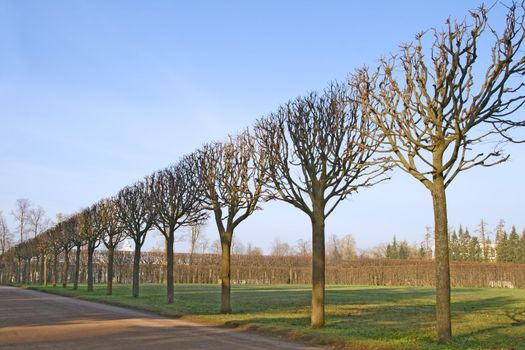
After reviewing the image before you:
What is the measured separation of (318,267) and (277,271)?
228 ft

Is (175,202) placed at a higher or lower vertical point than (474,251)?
higher

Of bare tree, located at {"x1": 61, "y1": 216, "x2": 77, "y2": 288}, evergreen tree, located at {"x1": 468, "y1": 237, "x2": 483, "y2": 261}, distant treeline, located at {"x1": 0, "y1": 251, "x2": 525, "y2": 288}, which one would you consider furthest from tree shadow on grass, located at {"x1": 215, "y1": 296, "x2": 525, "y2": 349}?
evergreen tree, located at {"x1": 468, "y1": 237, "x2": 483, "y2": 261}

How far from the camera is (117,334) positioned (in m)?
16.7

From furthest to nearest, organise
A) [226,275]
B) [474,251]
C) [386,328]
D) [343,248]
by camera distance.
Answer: [343,248], [474,251], [226,275], [386,328]

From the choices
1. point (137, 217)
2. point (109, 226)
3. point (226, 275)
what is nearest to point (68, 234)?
point (109, 226)

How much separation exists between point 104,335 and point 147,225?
71.7 ft

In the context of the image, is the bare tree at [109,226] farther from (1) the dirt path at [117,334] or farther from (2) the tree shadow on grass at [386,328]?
(2) the tree shadow on grass at [386,328]

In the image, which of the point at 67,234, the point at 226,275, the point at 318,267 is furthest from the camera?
the point at 67,234

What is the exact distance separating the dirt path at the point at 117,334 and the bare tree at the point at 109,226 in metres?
20.8

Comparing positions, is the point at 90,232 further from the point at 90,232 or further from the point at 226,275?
the point at 226,275

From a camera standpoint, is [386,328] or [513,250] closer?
[386,328]

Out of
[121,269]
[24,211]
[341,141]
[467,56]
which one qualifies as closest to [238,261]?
[121,269]

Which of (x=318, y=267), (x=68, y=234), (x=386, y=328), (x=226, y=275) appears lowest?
(x=386, y=328)

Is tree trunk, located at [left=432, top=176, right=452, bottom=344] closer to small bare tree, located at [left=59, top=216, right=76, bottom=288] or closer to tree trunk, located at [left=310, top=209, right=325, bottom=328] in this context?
tree trunk, located at [left=310, top=209, right=325, bottom=328]
